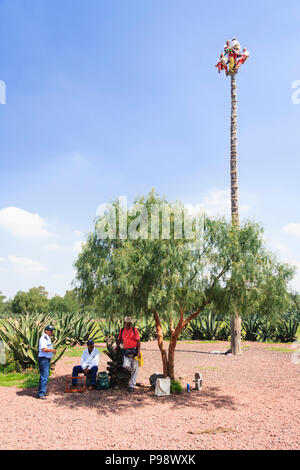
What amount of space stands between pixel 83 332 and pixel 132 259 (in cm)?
1038

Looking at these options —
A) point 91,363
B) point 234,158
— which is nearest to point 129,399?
point 91,363

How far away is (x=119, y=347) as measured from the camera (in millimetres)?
8578

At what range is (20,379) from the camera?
916cm

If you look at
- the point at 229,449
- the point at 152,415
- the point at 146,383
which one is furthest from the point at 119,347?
the point at 229,449

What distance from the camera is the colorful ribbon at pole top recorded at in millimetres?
14883

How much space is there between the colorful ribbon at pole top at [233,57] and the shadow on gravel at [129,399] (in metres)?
12.8

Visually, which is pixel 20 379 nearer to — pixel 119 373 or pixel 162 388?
pixel 119 373

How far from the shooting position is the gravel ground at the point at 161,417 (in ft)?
16.9

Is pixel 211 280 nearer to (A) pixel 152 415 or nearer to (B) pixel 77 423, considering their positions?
(A) pixel 152 415

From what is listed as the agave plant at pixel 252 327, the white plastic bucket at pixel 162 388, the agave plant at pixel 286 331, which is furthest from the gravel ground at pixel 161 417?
the agave plant at pixel 252 327

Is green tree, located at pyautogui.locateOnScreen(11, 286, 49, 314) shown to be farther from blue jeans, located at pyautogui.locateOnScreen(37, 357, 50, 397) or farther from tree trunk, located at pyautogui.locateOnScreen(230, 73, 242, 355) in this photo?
blue jeans, located at pyautogui.locateOnScreen(37, 357, 50, 397)

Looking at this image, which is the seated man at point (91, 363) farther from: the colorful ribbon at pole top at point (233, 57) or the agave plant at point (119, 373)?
the colorful ribbon at pole top at point (233, 57)

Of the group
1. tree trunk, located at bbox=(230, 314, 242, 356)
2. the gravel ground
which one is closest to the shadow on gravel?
the gravel ground
